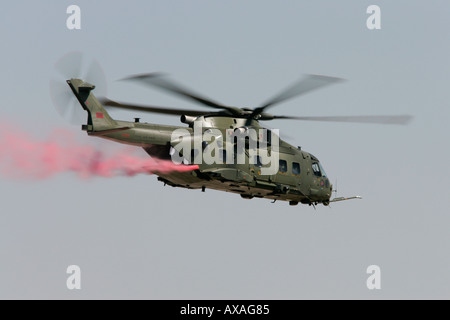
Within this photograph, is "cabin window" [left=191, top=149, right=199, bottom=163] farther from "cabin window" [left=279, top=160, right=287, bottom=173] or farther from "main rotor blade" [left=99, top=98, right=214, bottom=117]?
"cabin window" [left=279, top=160, right=287, bottom=173]

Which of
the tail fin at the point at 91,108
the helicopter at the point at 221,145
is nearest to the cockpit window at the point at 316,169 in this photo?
the helicopter at the point at 221,145

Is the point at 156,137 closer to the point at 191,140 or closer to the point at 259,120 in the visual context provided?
the point at 191,140

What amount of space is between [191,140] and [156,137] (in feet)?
5.02

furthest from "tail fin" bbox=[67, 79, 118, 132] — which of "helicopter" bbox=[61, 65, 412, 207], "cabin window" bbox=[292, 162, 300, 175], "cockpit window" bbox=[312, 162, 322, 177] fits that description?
"cockpit window" bbox=[312, 162, 322, 177]

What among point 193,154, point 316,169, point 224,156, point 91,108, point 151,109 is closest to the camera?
point 91,108

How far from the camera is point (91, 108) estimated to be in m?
31.9

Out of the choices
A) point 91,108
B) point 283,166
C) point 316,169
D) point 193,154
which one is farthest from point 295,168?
point 91,108

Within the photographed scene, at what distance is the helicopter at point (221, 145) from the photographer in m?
32.1

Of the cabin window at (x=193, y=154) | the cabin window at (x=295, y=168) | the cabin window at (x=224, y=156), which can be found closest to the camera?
the cabin window at (x=193, y=154)

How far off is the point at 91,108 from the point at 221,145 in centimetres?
566

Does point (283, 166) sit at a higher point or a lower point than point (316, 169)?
lower

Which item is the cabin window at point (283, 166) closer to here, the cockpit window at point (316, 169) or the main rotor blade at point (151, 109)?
the cockpit window at point (316, 169)

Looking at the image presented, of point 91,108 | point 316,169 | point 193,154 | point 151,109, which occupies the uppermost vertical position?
point 151,109

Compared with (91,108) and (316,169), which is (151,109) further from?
(316,169)
